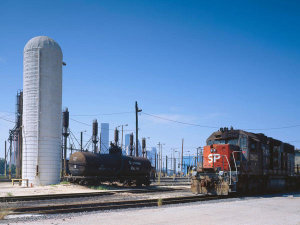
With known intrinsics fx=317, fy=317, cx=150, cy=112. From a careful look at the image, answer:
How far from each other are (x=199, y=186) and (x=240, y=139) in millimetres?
3537

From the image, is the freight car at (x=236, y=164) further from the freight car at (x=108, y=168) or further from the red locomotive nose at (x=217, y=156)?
the freight car at (x=108, y=168)

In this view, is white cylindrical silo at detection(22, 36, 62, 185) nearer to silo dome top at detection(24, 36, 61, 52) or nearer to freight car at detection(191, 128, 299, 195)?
silo dome top at detection(24, 36, 61, 52)

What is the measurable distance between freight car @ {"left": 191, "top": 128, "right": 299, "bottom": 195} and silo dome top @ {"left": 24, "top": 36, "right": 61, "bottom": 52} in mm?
18855

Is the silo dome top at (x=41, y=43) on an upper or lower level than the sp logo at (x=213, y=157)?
upper

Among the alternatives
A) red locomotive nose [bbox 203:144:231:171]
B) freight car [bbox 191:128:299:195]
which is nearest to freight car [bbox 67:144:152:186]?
freight car [bbox 191:128:299:195]

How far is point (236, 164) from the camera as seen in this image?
16.8 metres

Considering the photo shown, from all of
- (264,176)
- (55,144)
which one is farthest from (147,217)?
(55,144)

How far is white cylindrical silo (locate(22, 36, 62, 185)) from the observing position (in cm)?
2814

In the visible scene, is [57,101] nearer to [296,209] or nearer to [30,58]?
[30,58]

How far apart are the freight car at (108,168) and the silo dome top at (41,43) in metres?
11.3

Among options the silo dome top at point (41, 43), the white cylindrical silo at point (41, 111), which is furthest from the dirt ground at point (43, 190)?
the silo dome top at point (41, 43)

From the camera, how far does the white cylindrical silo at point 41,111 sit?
28.1 metres

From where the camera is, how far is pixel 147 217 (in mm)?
10281

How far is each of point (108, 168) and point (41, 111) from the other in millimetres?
8571
